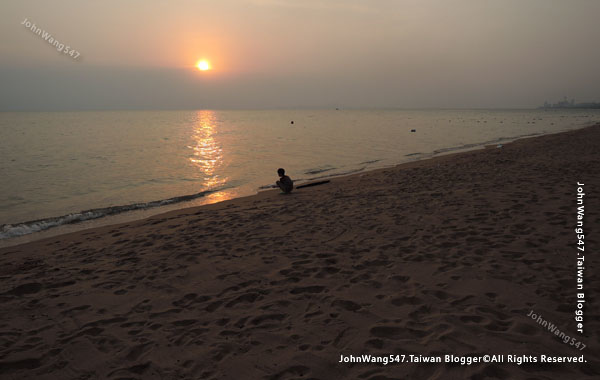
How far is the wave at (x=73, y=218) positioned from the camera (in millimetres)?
10227

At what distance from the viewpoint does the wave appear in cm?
1023

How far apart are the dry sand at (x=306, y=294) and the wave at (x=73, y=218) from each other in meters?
2.08

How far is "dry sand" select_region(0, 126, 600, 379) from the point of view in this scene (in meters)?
3.69

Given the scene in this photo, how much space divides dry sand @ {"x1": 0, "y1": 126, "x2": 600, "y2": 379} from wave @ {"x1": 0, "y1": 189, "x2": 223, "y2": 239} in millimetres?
2079

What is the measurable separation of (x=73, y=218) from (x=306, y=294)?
10.1 meters

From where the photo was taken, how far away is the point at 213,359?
3736mm

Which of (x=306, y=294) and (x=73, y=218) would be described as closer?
(x=306, y=294)

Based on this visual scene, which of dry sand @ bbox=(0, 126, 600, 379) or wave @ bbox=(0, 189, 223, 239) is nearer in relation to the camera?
dry sand @ bbox=(0, 126, 600, 379)

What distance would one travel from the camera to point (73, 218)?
11.5m

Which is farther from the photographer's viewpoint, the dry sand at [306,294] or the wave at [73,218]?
the wave at [73,218]

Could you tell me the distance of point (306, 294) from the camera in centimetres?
504

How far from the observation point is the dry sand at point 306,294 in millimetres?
3688

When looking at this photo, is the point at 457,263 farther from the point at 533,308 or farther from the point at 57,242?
the point at 57,242

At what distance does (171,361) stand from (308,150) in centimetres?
2770
